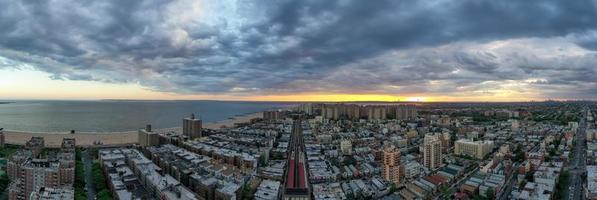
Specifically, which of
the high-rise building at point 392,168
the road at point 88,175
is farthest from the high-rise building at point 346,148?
the road at point 88,175

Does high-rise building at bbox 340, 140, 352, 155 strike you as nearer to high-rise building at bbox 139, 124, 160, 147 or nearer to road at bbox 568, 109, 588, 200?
road at bbox 568, 109, 588, 200

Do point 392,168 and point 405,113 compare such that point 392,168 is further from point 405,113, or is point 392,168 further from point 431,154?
point 405,113

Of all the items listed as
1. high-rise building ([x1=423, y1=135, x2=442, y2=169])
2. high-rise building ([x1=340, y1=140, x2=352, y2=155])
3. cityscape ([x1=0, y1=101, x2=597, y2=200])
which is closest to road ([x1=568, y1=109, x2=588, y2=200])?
cityscape ([x1=0, y1=101, x2=597, y2=200])

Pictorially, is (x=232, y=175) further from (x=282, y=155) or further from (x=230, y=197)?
(x=282, y=155)

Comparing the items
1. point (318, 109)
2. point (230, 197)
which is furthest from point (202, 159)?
point (318, 109)

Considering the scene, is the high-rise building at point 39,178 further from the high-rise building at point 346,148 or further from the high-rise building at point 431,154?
the high-rise building at point 431,154

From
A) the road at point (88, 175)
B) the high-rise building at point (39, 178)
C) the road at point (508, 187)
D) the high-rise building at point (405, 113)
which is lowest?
the road at point (508, 187)
